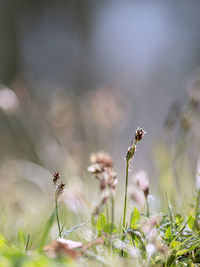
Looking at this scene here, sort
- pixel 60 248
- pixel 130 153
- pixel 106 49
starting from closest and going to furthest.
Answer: pixel 60 248, pixel 130 153, pixel 106 49

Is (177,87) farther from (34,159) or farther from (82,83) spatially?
(34,159)

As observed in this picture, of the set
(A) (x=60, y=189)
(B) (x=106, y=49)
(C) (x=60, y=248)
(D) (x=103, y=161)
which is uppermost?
(B) (x=106, y=49)

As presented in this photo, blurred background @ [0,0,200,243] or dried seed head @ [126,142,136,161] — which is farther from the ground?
blurred background @ [0,0,200,243]

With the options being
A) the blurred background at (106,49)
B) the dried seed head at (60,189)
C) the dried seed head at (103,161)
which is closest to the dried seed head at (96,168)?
the dried seed head at (103,161)

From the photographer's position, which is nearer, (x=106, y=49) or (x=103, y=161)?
(x=103, y=161)

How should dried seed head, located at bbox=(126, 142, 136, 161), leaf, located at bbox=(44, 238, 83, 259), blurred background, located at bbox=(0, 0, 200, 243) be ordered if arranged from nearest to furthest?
leaf, located at bbox=(44, 238, 83, 259) → dried seed head, located at bbox=(126, 142, 136, 161) → blurred background, located at bbox=(0, 0, 200, 243)

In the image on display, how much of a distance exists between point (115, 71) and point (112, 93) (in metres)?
9.50

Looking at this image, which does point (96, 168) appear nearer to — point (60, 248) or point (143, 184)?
point (143, 184)

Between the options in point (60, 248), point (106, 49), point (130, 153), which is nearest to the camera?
point (60, 248)

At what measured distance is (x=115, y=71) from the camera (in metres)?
11.8

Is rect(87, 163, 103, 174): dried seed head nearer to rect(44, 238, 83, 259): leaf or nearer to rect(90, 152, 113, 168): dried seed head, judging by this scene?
rect(90, 152, 113, 168): dried seed head

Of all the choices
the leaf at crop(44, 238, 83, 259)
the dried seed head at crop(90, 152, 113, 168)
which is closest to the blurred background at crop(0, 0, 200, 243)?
the dried seed head at crop(90, 152, 113, 168)

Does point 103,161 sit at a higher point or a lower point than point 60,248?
higher

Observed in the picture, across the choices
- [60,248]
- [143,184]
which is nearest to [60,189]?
[60,248]
